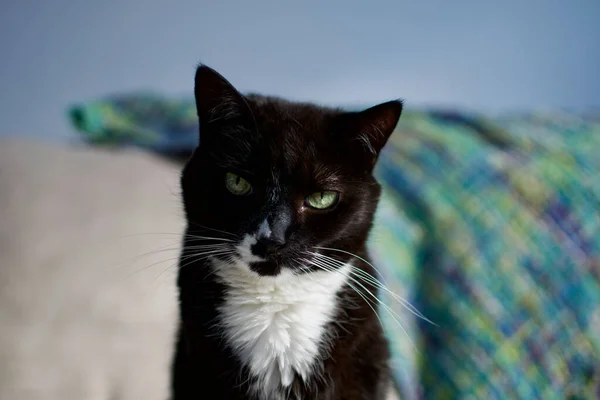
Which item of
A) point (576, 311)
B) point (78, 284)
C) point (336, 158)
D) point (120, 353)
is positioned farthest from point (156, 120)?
point (576, 311)

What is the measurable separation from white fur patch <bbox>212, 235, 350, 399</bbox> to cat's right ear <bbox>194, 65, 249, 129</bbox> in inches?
8.3

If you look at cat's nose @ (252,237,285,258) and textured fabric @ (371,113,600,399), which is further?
textured fabric @ (371,113,600,399)

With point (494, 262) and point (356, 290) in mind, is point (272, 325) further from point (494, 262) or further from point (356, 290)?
point (494, 262)

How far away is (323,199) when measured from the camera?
0.84 m

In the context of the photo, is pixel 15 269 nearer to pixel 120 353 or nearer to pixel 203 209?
pixel 120 353

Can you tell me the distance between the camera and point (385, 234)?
1588mm

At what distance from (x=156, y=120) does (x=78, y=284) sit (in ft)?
2.42

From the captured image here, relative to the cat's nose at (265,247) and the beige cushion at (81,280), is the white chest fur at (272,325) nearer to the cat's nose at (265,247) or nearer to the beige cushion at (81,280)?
the cat's nose at (265,247)

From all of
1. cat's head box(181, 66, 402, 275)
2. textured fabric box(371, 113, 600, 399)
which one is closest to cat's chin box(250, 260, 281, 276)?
cat's head box(181, 66, 402, 275)

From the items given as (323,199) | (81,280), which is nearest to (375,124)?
(323,199)

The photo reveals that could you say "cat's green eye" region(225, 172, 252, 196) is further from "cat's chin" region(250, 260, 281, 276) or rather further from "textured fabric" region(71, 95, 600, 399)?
"textured fabric" region(71, 95, 600, 399)

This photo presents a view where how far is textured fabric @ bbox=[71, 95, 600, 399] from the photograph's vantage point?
1.50m

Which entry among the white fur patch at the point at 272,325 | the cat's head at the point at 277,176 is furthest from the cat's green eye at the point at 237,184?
the white fur patch at the point at 272,325

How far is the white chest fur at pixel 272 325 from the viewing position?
85 centimetres
